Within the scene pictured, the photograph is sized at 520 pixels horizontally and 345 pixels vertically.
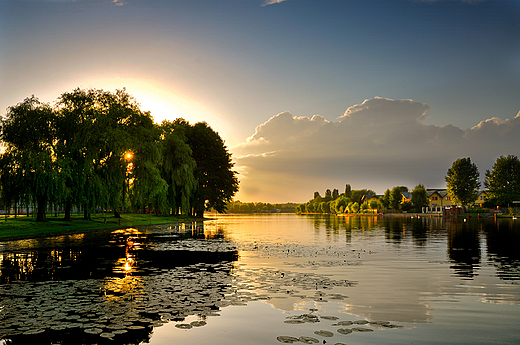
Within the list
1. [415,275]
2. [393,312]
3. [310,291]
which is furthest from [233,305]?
[415,275]

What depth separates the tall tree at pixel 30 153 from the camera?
4066cm

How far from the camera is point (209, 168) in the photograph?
90.8m

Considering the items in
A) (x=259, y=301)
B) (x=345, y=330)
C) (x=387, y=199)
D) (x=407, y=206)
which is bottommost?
(x=407, y=206)

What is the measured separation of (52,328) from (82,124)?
1762 inches

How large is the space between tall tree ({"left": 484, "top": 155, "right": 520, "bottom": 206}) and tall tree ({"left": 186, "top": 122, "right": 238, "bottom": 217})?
94925 mm

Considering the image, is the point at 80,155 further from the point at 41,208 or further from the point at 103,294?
the point at 103,294

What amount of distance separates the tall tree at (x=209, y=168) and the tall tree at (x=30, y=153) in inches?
1695

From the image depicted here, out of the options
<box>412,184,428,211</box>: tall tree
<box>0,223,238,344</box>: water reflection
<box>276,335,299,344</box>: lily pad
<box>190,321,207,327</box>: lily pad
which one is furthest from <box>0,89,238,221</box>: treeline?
<box>412,184,428,211</box>: tall tree

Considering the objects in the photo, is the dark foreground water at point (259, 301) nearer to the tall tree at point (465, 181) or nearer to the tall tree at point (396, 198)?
the tall tree at point (465, 181)

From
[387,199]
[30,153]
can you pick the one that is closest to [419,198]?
[387,199]

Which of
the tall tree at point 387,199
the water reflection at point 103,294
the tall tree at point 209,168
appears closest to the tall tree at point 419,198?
the tall tree at point 387,199

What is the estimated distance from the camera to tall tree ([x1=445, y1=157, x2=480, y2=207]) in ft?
476

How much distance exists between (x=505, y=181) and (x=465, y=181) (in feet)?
42.8

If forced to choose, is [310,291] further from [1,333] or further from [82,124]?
[82,124]
